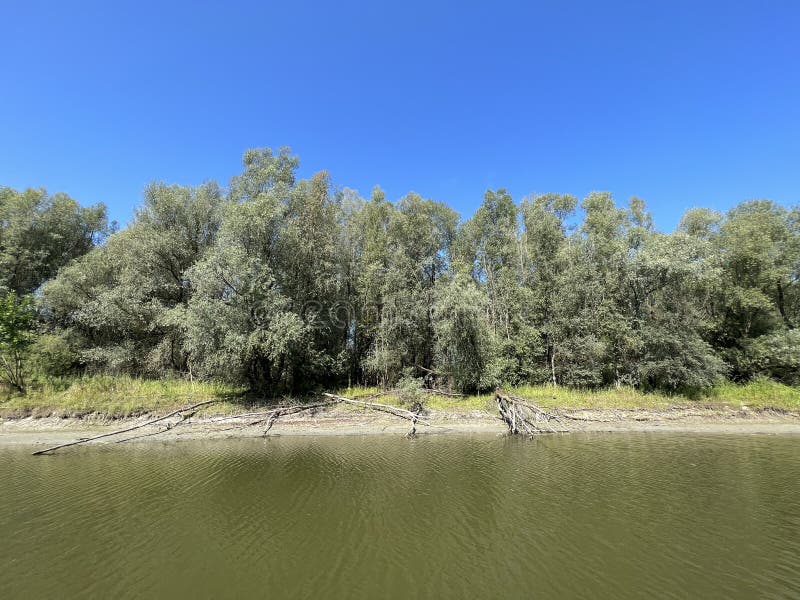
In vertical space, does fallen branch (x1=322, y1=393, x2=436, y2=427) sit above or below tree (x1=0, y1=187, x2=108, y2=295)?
below

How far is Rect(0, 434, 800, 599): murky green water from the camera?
795 cm

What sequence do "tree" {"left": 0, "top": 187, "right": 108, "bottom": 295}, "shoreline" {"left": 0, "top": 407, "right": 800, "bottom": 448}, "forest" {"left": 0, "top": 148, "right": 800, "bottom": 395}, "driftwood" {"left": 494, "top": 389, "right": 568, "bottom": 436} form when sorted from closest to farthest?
"shoreline" {"left": 0, "top": 407, "right": 800, "bottom": 448}, "driftwood" {"left": 494, "top": 389, "right": 568, "bottom": 436}, "forest" {"left": 0, "top": 148, "right": 800, "bottom": 395}, "tree" {"left": 0, "top": 187, "right": 108, "bottom": 295}

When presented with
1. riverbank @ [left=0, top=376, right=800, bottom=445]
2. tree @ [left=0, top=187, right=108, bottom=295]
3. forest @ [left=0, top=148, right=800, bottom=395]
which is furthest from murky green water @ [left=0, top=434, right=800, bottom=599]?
tree @ [left=0, top=187, right=108, bottom=295]

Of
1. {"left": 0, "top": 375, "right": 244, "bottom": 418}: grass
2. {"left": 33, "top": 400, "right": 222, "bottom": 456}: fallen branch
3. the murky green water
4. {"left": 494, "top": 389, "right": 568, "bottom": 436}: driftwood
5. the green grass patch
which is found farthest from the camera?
the green grass patch

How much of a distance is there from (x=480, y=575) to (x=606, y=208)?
36.5 metres

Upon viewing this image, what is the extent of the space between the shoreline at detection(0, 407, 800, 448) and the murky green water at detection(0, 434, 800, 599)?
5.06 m

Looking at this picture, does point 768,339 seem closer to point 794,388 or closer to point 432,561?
point 794,388

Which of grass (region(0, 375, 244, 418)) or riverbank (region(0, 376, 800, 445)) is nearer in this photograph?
riverbank (region(0, 376, 800, 445))

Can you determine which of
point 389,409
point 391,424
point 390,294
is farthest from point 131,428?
point 390,294

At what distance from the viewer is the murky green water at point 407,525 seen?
7.95 m

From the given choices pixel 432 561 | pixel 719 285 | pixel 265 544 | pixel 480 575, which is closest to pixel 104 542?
pixel 265 544

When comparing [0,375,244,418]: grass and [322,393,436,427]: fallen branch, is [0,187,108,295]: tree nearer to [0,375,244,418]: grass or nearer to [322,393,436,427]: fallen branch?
[0,375,244,418]: grass

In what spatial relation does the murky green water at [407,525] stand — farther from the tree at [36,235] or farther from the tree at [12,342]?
the tree at [36,235]

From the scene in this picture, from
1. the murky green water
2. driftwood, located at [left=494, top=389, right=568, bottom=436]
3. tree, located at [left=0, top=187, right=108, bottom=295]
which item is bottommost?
the murky green water
